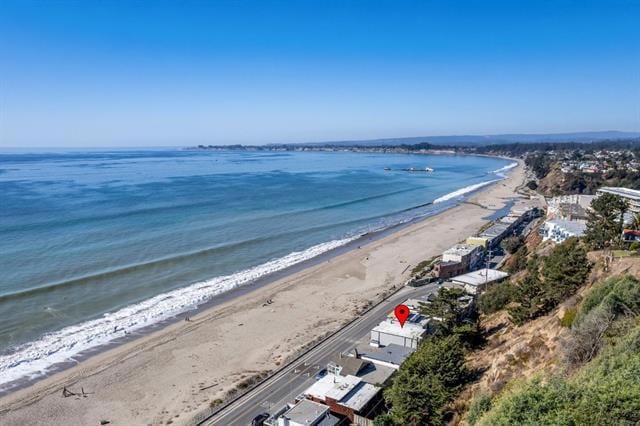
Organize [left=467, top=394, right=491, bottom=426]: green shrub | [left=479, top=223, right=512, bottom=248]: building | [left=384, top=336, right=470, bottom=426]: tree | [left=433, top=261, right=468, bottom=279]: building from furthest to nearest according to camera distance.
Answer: [left=479, top=223, right=512, bottom=248]: building → [left=433, top=261, right=468, bottom=279]: building → [left=384, top=336, right=470, bottom=426]: tree → [left=467, top=394, right=491, bottom=426]: green shrub

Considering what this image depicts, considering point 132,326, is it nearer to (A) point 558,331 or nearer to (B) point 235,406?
(B) point 235,406

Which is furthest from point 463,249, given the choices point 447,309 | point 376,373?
point 376,373

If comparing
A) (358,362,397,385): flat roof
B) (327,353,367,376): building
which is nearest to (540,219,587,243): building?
(358,362,397,385): flat roof

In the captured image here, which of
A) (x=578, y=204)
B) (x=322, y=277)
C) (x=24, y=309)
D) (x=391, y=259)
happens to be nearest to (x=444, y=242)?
(x=391, y=259)

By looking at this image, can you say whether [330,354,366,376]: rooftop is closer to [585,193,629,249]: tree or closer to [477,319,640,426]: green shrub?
[477,319,640,426]: green shrub

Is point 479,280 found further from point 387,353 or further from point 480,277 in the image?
point 387,353

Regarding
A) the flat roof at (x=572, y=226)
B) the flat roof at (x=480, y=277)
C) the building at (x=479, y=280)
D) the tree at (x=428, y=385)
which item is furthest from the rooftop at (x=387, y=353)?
the flat roof at (x=572, y=226)

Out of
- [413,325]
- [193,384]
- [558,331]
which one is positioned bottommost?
[193,384]
